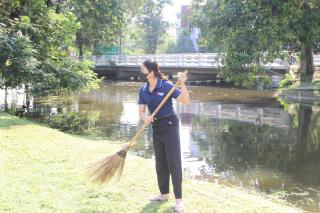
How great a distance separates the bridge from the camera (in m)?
30.8

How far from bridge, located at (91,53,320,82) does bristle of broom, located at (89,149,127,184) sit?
16341 mm

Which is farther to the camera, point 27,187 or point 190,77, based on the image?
point 190,77

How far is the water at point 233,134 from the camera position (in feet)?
28.9

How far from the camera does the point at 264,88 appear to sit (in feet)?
107

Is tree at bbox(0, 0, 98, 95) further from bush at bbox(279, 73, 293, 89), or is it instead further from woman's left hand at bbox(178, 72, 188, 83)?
bush at bbox(279, 73, 293, 89)

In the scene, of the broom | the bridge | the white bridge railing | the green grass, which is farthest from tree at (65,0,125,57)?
the broom

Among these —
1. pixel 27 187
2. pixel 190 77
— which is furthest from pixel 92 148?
pixel 190 77

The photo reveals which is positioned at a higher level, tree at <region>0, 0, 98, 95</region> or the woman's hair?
tree at <region>0, 0, 98, 95</region>

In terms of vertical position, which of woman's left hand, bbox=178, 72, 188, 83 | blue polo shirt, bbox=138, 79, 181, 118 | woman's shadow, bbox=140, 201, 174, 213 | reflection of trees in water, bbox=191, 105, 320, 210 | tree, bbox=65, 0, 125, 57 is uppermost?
tree, bbox=65, 0, 125, 57

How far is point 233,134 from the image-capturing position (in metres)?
14.0

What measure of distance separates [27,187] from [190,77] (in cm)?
3282

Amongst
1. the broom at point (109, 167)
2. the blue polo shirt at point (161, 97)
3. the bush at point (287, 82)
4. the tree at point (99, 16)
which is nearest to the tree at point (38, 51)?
the tree at point (99, 16)

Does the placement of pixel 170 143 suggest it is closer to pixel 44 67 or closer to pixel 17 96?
pixel 44 67

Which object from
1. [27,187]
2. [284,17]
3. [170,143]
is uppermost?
[284,17]
